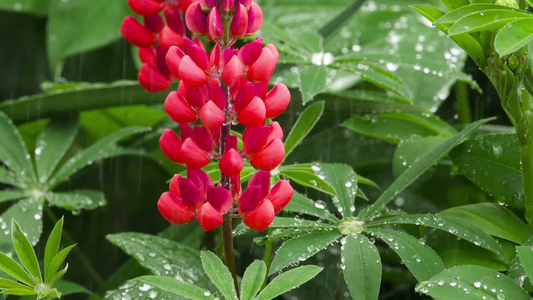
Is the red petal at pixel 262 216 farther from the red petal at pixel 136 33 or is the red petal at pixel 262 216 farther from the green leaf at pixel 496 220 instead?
the red petal at pixel 136 33

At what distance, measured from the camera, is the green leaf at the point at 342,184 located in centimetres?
100

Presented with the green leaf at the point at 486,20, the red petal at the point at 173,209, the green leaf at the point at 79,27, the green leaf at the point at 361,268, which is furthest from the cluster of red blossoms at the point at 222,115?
the green leaf at the point at 79,27

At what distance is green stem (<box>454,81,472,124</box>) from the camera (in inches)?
57.6

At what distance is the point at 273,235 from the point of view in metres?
0.92

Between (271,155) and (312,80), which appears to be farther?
(312,80)

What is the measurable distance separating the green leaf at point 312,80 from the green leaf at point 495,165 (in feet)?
0.84

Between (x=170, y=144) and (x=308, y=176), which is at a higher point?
(x=170, y=144)

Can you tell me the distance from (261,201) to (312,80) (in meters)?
0.38

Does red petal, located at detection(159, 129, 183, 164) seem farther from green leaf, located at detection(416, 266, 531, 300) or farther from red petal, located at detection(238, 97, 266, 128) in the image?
green leaf, located at detection(416, 266, 531, 300)

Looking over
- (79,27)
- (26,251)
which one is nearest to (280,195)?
(26,251)

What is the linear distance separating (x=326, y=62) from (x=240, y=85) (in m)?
0.46

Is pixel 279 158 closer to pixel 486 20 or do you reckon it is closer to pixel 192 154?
pixel 192 154

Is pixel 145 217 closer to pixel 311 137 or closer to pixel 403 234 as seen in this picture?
pixel 311 137

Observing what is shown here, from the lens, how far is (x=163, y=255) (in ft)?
3.32
